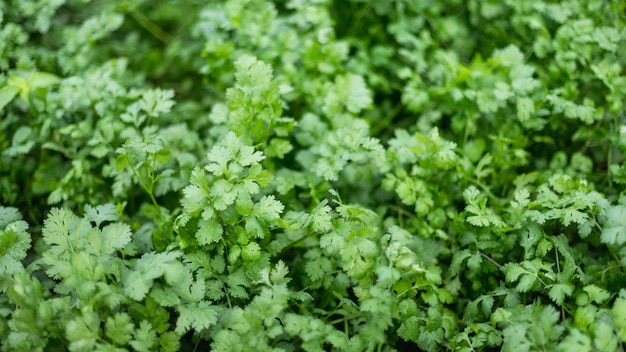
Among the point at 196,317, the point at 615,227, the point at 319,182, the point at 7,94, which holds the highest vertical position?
the point at 615,227

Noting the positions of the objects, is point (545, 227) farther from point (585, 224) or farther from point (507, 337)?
point (507, 337)

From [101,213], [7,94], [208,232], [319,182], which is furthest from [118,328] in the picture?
[7,94]

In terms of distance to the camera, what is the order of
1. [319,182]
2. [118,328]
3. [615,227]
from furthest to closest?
[319,182], [615,227], [118,328]

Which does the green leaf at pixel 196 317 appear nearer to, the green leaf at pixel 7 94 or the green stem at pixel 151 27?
the green leaf at pixel 7 94

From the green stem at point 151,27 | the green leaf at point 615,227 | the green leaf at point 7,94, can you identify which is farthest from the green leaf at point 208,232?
the green stem at point 151,27

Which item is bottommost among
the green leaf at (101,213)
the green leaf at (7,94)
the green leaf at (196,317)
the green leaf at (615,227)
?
the green leaf at (196,317)

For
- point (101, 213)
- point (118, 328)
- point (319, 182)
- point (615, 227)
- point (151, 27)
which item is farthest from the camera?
point (151, 27)

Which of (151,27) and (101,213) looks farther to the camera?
(151,27)

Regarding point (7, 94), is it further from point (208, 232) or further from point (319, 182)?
point (319, 182)

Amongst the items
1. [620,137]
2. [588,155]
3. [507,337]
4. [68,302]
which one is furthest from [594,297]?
[68,302]

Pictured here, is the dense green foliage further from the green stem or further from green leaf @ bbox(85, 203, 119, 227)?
the green stem
